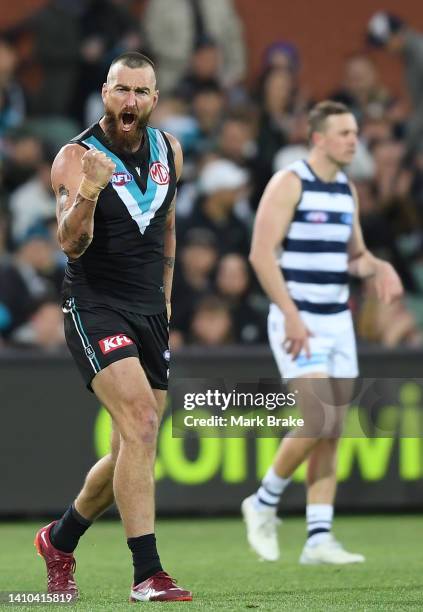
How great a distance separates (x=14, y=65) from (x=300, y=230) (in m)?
7.65

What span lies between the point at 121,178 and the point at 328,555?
2.86 metres

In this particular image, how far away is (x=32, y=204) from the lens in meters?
13.6

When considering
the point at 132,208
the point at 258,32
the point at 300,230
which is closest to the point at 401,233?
the point at 258,32

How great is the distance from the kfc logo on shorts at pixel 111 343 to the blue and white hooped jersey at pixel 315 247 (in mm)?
2322

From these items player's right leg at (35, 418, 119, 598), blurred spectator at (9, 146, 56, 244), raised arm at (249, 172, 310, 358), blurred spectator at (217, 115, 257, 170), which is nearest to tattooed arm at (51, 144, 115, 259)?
player's right leg at (35, 418, 119, 598)

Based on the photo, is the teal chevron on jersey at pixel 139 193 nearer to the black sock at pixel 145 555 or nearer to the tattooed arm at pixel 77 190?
the tattooed arm at pixel 77 190

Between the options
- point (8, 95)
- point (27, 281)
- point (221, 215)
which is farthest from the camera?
point (8, 95)

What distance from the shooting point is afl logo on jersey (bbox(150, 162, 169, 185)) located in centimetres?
648

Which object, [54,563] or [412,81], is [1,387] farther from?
[412,81]

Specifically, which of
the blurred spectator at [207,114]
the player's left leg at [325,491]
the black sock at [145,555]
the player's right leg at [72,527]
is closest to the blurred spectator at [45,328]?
the player's left leg at [325,491]

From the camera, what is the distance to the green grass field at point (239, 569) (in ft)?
20.7

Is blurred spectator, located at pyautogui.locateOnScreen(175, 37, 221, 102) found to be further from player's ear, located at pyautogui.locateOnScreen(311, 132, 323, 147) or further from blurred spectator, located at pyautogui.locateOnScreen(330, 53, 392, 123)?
player's ear, located at pyautogui.locateOnScreen(311, 132, 323, 147)

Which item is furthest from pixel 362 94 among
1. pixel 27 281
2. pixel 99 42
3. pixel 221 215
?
pixel 27 281

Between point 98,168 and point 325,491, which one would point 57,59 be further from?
point 98,168
